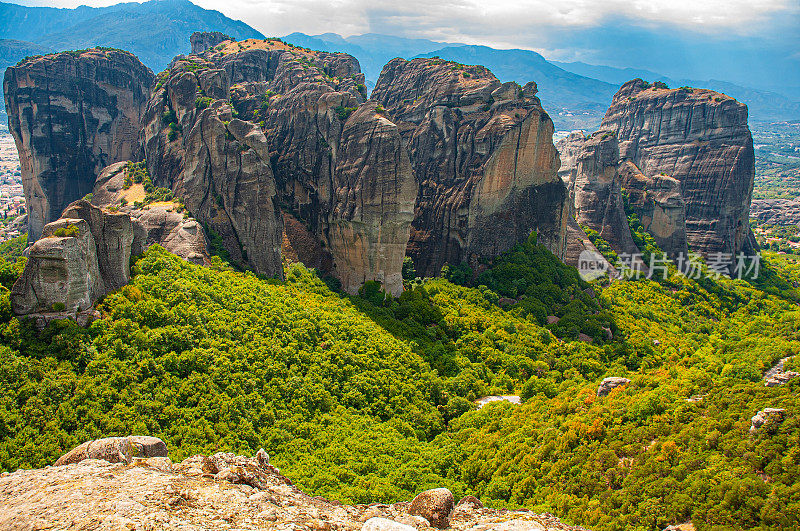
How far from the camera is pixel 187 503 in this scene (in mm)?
11867

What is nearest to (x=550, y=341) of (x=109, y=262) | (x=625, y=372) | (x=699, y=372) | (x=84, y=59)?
(x=625, y=372)

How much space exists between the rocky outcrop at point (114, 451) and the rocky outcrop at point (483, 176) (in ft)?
123

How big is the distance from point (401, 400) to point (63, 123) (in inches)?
2142

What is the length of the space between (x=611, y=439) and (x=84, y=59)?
68.3m

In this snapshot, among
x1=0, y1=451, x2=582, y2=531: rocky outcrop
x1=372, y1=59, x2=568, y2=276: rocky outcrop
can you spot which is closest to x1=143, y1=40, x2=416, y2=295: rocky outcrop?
x1=372, y1=59, x2=568, y2=276: rocky outcrop

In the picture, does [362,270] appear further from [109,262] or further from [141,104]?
[141,104]

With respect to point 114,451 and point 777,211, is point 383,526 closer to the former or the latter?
point 114,451

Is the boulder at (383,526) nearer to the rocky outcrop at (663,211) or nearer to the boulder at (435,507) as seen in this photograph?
the boulder at (435,507)

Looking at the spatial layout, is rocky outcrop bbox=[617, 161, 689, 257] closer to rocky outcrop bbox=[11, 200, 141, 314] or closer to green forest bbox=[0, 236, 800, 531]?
green forest bbox=[0, 236, 800, 531]

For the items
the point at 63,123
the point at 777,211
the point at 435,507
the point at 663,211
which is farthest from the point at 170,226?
the point at 777,211

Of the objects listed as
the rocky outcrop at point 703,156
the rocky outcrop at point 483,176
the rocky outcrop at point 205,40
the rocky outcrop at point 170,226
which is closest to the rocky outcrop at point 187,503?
the rocky outcrop at point 170,226

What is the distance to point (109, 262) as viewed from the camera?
26016 millimetres

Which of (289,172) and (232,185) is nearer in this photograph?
(232,185)

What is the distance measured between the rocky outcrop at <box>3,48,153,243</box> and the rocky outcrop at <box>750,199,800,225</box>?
448 ft
